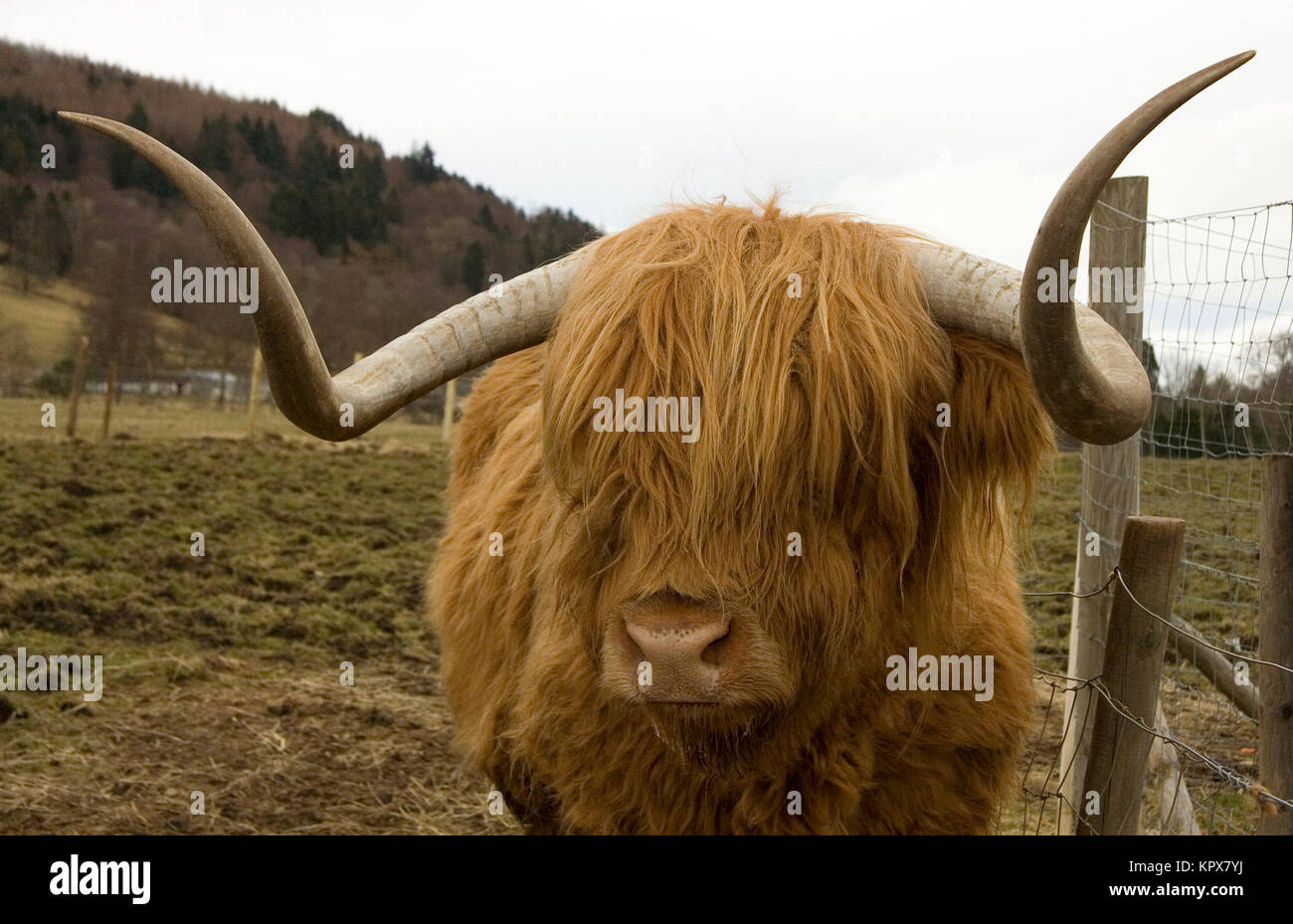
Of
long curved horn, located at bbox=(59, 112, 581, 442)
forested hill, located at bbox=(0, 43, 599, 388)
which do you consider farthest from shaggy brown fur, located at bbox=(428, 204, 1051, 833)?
forested hill, located at bbox=(0, 43, 599, 388)

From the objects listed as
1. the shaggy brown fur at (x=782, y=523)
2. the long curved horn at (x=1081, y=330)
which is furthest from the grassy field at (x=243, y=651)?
the long curved horn at (x=1081, y=330)

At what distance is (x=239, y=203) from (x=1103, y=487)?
30789mm

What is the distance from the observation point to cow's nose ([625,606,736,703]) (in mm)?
1910

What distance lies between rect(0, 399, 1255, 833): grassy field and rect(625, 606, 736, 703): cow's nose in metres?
1.26

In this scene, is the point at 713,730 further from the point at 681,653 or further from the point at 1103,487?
the point at 1103,487

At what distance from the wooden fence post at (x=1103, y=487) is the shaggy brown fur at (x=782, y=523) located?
102 cm

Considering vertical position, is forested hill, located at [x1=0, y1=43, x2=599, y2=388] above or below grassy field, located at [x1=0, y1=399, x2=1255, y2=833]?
above

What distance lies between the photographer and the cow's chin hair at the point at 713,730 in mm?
1982

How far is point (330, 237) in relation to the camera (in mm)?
32156

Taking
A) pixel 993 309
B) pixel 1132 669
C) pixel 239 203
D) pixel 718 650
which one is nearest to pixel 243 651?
pixel 718 650

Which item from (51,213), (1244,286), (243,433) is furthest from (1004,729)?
(51,213)

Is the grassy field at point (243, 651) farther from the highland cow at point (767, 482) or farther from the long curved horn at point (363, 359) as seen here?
the long curved horn at point (363, 359)

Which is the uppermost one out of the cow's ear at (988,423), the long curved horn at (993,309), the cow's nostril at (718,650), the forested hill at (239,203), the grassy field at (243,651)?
the forested hill at (239,203)

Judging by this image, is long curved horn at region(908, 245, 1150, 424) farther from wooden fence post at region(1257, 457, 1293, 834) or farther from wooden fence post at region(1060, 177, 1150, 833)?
wooden fence post at region(1060, 177, 1150, 833)
